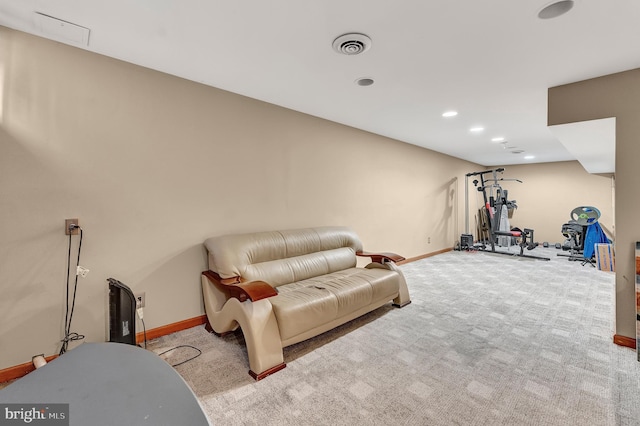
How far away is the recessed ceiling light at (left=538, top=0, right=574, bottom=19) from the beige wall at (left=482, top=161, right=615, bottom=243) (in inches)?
307

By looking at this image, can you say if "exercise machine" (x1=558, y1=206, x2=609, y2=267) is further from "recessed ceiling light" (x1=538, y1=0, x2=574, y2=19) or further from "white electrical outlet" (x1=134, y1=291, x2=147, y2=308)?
"white electrical outlet" (x1=134, y1=291, x2=147, y2=308)

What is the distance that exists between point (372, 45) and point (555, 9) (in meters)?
1.14

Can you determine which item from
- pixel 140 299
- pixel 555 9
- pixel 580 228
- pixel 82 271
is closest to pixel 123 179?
pixel 82 271

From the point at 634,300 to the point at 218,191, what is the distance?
157 inches

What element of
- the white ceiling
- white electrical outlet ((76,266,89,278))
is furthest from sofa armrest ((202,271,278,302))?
the white ceiling

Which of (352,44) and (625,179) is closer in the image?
(352,44)

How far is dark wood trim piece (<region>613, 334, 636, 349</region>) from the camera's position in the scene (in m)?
2.45

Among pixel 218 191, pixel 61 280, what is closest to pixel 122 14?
pixel 218 191

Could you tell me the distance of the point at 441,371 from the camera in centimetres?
213

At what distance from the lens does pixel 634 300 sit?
8.08ft

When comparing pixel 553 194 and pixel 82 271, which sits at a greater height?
pixel 553 194

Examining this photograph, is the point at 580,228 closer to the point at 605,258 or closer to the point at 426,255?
the point at 605,258

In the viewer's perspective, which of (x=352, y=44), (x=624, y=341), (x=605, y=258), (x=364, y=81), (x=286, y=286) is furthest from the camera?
(x=605, y=258)

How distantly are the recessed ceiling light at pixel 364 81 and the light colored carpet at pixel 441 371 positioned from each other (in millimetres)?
2479
